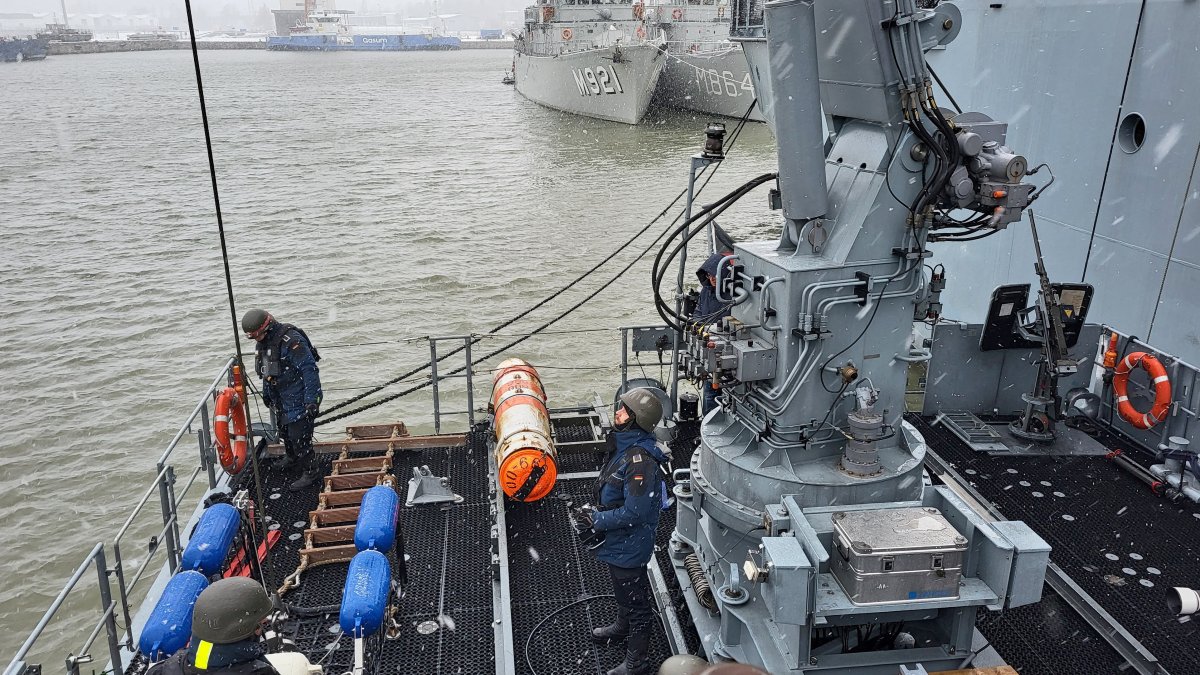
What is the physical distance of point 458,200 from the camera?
28.4 m

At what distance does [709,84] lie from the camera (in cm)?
4744

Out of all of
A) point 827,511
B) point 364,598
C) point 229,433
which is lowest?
point 229,433

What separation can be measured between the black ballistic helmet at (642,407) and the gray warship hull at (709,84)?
41.6 meters

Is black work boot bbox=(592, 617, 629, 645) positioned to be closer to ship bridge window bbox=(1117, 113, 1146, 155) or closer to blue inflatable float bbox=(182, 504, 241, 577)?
blue inflatable float bbox=(182, 504, 241, 577)

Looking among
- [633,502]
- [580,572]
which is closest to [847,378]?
[633,502]

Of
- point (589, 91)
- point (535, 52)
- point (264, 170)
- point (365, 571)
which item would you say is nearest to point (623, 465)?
point (365, 571)

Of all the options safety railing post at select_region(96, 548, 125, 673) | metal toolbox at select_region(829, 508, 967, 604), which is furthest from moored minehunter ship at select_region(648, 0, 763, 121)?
safety railing post at select_region(96, 548, 125, 673)

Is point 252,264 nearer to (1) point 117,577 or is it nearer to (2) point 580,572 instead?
(1) point 117,577

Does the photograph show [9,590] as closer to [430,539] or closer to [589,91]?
[430,539]

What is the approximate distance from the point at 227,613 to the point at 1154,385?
833 cm

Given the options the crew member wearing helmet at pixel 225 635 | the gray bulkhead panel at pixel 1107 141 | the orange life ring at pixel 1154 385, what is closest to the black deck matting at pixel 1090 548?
the orange life ring at pixel 1154 385

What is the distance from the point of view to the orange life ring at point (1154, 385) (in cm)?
766

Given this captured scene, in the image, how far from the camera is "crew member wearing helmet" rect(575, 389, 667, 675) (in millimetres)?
5098

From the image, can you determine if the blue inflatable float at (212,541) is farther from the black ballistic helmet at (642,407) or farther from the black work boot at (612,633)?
the black ballistic helmet at (642,407)
